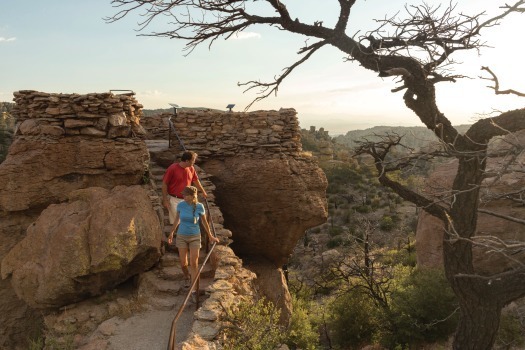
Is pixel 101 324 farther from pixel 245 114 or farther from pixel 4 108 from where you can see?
pixel 4 108

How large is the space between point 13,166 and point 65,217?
6.02ft

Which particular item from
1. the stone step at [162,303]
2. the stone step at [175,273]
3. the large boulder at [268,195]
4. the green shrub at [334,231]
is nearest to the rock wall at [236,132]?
the large boulder at [268,195]

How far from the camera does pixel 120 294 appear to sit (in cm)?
645

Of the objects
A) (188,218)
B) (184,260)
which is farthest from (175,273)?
(188,218)

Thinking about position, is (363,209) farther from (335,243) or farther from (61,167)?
(61,167)

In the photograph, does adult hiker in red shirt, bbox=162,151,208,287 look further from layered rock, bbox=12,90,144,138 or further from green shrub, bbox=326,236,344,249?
green shrub, bbox=326,236,344,249

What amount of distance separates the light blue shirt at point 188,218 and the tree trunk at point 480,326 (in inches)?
169

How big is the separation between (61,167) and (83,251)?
8.00 feet

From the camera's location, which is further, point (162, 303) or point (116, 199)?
point (116, 199)

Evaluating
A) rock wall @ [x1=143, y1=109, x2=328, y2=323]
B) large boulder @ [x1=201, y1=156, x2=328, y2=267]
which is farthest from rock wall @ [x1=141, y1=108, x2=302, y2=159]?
large boulder @ [x1=201, y1=156, x2=328, y2=267]

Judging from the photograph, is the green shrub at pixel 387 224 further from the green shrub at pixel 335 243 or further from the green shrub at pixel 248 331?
the green shrub at pixel 248 331

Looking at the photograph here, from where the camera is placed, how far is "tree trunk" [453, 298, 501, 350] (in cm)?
577

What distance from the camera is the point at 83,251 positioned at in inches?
237

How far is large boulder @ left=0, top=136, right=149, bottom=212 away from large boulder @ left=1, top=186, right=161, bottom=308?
109 cm
